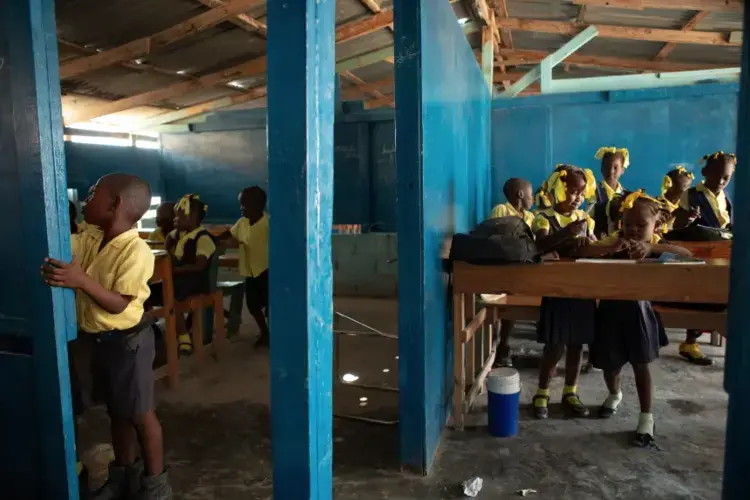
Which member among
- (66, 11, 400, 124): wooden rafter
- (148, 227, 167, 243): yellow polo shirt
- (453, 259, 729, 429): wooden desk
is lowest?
(453, 259, 729, 429): wooden desk

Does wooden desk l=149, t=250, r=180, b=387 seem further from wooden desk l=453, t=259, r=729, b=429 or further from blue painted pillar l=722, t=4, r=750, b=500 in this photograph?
blue painted pillar l=722, t=4, r=750, b=500

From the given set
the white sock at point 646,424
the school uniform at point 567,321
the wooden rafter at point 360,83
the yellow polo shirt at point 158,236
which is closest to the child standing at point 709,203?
the white sock at point 646,424

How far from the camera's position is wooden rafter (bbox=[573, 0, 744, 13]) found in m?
5.70

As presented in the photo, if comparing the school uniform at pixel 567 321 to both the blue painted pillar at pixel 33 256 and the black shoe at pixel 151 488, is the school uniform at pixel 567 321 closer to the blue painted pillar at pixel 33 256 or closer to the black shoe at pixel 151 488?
the black shoe at pixel 151 488

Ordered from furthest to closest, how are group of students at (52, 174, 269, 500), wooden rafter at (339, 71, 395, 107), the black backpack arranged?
wooden rafter at (339, 71, 395, 107), the black backpack, group of students at (52, 174, 269, 500)

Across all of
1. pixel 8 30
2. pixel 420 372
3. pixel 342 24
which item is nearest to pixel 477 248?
pixel 420 372

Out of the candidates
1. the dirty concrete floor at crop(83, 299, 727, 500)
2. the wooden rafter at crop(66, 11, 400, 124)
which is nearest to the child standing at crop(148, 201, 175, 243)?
the dirty concrete floor at crop(83, 299, 727, 500)

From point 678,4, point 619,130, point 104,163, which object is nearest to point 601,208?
point 678,4

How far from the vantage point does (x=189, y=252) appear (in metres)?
4.82

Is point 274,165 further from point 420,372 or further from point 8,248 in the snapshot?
point 420,372

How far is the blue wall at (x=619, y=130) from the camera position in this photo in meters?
7.06

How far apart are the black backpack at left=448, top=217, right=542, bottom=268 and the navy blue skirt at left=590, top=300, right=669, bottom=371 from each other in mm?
597

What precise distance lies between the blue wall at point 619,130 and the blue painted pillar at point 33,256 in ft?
21.5

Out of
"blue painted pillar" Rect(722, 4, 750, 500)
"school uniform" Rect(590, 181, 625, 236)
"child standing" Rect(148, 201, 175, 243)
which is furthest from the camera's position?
"child standing" Rect(148, 201, 175, 243)
